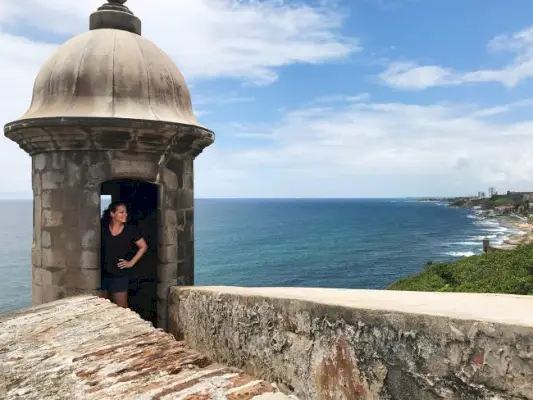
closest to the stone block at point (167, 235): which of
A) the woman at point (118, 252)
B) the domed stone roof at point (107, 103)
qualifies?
the woman at point (118, 252)

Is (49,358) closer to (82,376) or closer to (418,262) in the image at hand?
(82,376)

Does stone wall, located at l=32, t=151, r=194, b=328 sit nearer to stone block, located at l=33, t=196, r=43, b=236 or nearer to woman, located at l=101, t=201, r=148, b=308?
stone block, located at l=33, t=196, r=43, b=236

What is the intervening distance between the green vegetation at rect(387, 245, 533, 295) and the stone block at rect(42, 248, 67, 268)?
42.2 feet

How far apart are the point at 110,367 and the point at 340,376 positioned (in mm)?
1414

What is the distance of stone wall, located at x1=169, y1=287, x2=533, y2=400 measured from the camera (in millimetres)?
1745

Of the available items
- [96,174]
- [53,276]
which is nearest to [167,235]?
[96,174]

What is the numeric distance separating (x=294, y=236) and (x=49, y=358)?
3085 inches

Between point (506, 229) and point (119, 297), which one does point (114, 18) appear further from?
point (506, 229)

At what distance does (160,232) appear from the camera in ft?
18.1

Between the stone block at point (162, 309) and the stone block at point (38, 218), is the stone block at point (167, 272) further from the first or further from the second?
the stone block at point (38, 218)

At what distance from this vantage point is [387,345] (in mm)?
2104

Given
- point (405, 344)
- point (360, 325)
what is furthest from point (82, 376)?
point (405, 344)

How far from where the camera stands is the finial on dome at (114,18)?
18.8ft

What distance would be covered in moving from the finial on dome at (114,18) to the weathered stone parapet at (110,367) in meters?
3.74
